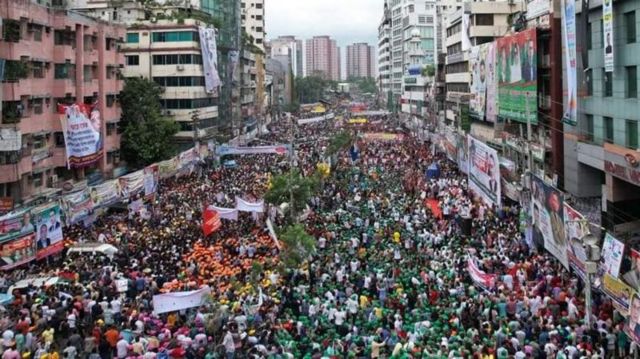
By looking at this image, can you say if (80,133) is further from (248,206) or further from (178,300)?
(178,300)

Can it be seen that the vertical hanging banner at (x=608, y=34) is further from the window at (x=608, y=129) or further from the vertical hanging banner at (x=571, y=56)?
the vertical hanging banner at (x=571, y=56)

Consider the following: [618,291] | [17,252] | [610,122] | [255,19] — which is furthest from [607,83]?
[255,19]

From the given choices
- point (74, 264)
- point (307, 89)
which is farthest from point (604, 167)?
point (307, 89)

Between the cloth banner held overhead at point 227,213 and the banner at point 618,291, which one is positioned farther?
the cloth banner held overhead at point 227,213

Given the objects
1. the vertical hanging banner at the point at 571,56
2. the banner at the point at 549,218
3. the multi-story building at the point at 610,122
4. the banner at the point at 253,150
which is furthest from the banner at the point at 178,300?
the banner at the point at 253,150

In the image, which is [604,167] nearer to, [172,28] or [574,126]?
[574,126]
